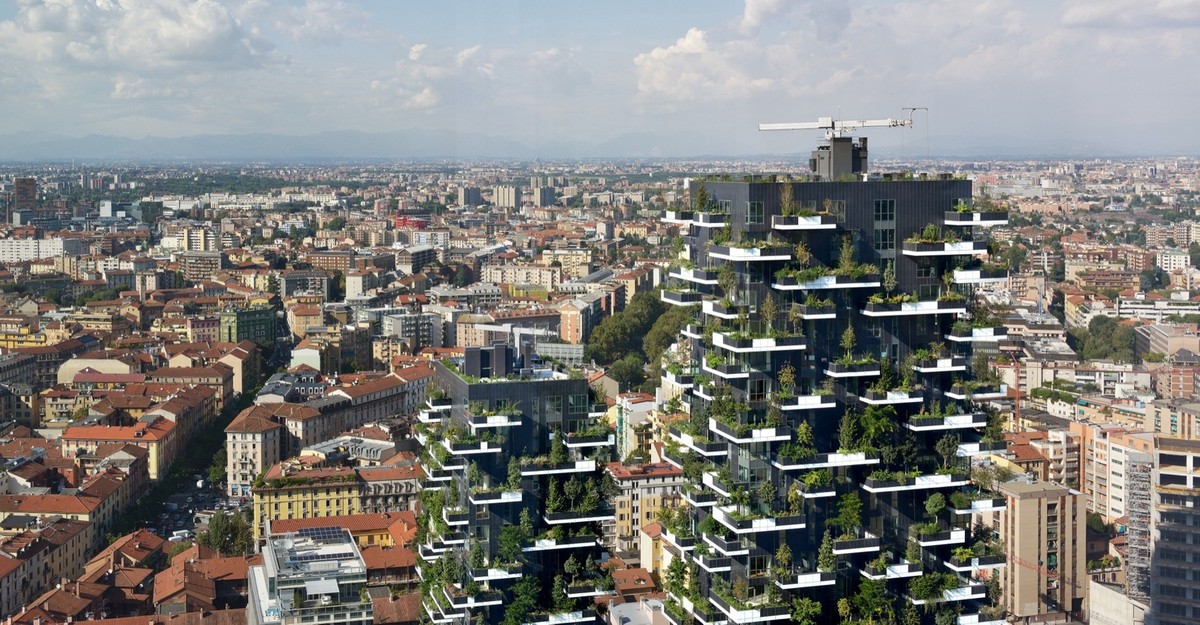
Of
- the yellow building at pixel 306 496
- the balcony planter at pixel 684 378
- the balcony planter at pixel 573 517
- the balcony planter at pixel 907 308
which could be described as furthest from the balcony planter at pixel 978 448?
the yellow building at pixel 306 496

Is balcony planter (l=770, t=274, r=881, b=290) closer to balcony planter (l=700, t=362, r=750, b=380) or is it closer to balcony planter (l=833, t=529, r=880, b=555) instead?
balcony planter (l=700, t=362, r=750, b=380)

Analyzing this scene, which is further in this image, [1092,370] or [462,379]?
[1092,370]

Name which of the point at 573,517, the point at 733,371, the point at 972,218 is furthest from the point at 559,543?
the point at 972,218

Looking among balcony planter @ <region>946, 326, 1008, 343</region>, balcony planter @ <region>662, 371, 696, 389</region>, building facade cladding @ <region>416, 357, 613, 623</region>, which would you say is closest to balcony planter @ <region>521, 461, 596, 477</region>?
building facade cladding @ <region>416, 357, 613, 623</region>

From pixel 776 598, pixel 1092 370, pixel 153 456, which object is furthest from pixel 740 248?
pixel 1092 370

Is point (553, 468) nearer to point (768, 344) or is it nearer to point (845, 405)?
point (768, 344)

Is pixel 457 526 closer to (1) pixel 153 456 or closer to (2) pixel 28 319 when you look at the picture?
(1) pixel 153 456
